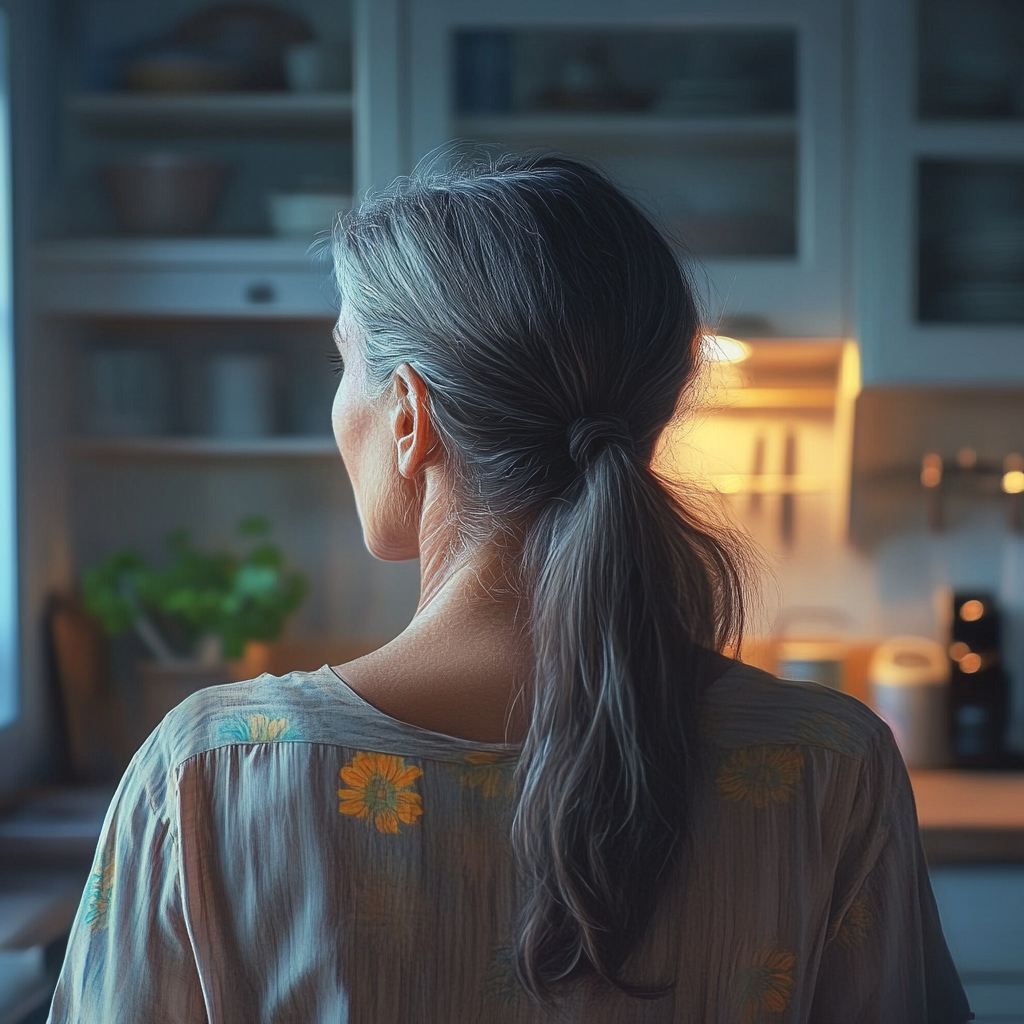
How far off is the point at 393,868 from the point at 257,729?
9 centimetres

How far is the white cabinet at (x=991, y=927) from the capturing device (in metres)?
1.68

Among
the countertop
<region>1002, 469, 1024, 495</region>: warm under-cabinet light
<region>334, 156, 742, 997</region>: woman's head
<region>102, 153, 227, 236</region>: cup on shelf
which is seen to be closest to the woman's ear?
<region>334, 156, 742, 997</region>: woman's head

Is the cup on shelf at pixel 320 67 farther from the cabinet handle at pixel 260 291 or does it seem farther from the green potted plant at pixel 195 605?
the green potted plant at pixel 195 605

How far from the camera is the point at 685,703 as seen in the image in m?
0.57

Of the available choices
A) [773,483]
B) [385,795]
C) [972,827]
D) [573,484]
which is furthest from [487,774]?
[773,483]

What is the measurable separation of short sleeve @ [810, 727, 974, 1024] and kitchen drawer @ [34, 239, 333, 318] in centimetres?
147

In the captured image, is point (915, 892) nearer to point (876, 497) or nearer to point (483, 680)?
point (483, 680)

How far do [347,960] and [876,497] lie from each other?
1819 mm

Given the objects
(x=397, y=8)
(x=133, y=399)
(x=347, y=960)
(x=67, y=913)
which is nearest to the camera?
(x=347, y=960)

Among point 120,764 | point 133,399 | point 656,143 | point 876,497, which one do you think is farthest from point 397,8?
point 120,764

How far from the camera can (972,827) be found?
166cm

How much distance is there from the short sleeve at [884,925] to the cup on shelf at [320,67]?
1.67 m

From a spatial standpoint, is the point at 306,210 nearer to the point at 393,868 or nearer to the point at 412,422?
the point at 412,422

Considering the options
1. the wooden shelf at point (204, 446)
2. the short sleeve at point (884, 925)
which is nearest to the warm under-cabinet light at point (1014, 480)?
the wooden shelf at point (204, 446)
